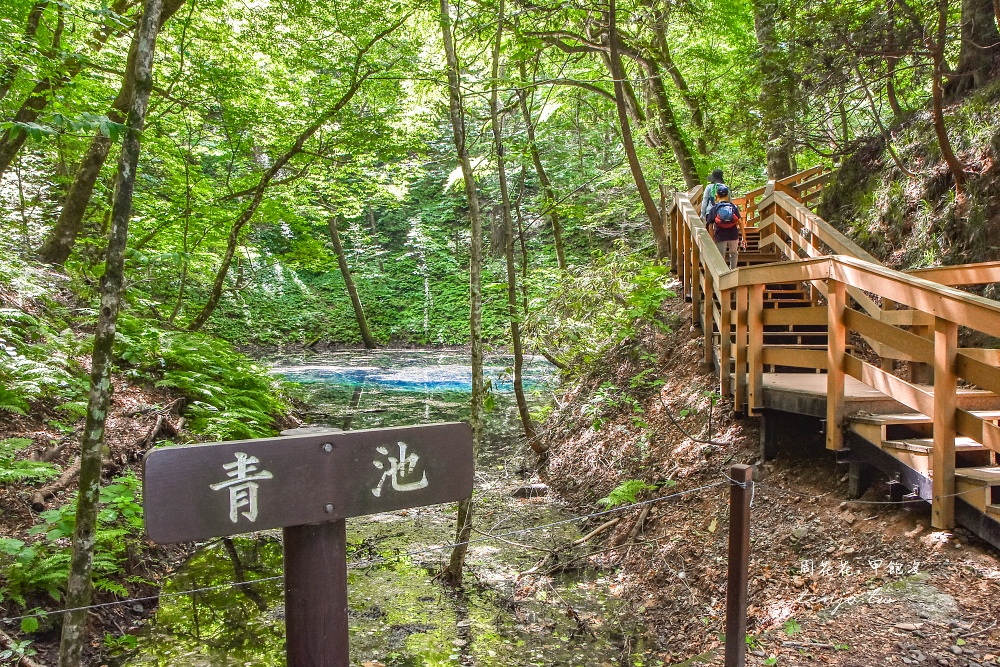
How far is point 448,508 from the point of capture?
7.50 m

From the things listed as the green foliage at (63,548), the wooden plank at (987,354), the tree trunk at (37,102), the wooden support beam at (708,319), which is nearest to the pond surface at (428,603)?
the green foliage at (63,548)

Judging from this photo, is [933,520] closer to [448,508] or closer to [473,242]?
[473,242]

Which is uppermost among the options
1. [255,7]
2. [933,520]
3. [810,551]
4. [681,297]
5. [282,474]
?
[255,7]

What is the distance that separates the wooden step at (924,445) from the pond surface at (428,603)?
208 centimetres

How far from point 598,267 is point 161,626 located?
27.4 ft

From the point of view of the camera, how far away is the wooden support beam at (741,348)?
5.44 meters

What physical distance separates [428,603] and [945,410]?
385cm

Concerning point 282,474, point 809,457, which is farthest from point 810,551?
point 282,474

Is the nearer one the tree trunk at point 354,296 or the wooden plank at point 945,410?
the wooden plank at point 945,410

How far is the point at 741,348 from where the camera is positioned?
5457 mm

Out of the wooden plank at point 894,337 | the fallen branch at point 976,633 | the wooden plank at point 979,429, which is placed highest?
the wooden plank at point 894,337

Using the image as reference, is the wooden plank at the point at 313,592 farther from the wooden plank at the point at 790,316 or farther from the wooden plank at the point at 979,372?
the wooden plank at the point at 790,316

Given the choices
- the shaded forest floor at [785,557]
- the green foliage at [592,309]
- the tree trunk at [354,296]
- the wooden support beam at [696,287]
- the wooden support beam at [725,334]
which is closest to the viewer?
the shaded forest floor at [785,557]

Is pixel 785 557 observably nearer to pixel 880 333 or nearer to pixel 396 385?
pixel 880 333
